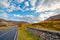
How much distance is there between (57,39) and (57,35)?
1.01 ft

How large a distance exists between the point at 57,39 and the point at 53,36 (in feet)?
2.83

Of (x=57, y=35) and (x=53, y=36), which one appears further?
(x=53, y=36)

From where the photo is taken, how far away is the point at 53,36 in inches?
446

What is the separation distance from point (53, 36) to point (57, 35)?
86 centimetres

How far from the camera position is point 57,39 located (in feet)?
34.4

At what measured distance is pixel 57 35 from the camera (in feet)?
34.5

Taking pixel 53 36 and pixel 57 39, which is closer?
pixel 57 39
